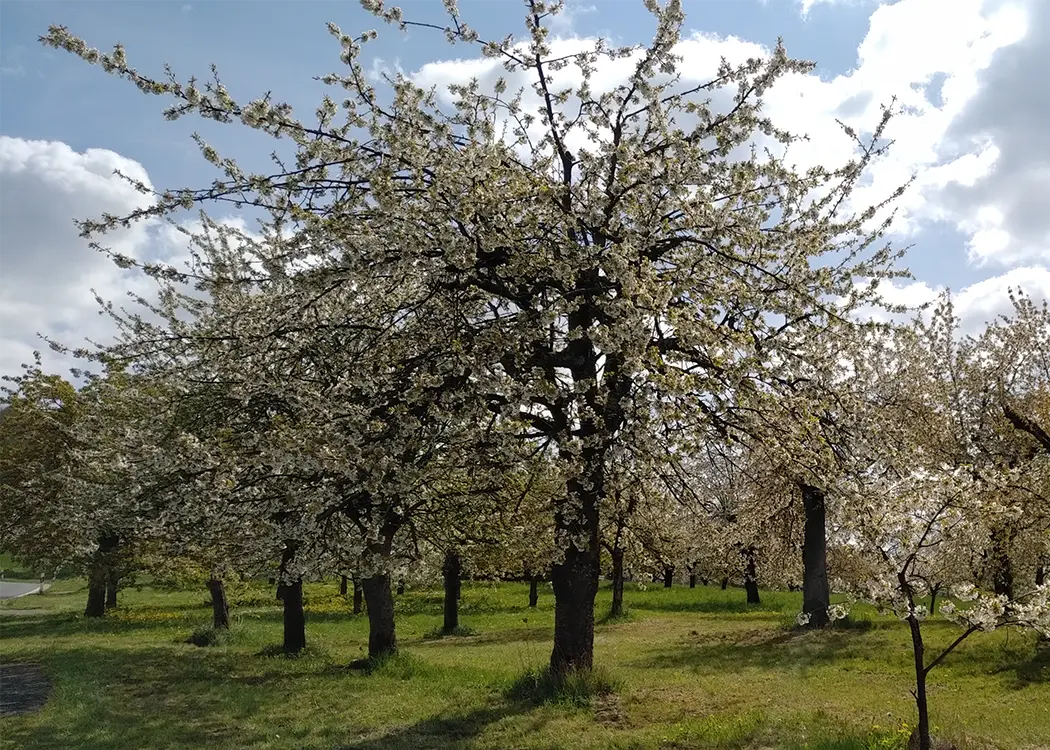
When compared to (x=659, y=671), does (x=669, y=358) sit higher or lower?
higher

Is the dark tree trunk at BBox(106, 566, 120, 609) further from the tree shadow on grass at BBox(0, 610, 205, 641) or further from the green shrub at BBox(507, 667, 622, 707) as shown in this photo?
the green shrub at BBox(507, 667, 622, 707)

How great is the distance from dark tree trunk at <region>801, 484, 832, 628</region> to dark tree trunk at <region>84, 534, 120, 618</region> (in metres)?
21.7

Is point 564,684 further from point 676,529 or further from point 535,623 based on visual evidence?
point 676,529

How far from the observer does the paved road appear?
159ft

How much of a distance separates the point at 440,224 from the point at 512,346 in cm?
195

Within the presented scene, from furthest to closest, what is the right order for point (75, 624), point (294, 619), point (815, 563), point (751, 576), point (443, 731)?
point (751, 576)
point (75, 624)
point (815, 563)
point (294, 619)
point (443, 731)

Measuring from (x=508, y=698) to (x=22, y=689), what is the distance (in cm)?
1014

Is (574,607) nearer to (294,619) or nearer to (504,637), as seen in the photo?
(294,619)

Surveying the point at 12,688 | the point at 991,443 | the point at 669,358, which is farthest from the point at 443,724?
the point at 991,443

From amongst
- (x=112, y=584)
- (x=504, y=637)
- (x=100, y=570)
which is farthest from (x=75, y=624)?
(x=504, y=637)

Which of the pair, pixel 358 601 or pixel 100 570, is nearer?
pixel 100 570

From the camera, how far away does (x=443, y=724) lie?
11.4m

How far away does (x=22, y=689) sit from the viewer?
15.3m

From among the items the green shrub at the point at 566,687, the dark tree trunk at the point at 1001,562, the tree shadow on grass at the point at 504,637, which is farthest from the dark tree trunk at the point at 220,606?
the dark tree trunk at the point at 1001,562
